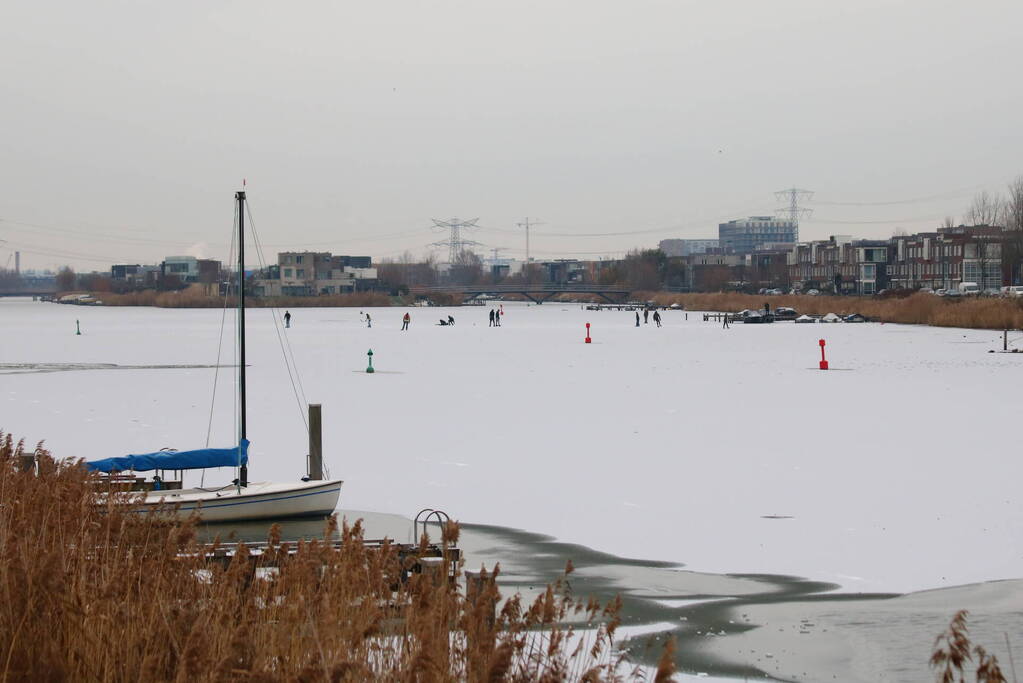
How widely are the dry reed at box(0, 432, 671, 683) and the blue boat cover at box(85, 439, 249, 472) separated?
26.5 feet

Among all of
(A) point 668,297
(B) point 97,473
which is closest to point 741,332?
(B) point 97,473

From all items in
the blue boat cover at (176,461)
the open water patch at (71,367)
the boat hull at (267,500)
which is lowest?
the open water patch at (71,367)

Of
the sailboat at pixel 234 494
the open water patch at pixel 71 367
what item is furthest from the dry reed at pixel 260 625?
the open water patch at pixel 71 367

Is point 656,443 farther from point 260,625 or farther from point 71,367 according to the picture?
point 71,367

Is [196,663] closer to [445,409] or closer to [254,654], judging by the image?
[254,654]

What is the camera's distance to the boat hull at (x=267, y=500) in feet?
54.7

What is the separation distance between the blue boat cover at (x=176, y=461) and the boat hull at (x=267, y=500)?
1.00 meters

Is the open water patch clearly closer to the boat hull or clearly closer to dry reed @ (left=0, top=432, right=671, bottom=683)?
the boat hull

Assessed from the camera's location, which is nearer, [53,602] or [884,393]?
[53,602]

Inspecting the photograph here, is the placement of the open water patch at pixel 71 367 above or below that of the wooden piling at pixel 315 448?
below

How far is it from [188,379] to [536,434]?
2046 centimetres

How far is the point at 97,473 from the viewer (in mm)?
16203

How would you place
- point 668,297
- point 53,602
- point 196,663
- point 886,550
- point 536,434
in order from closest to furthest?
1. point 196,663
2. point 53,602
3. point 886,550
4. point 536,434
5. point 668,297

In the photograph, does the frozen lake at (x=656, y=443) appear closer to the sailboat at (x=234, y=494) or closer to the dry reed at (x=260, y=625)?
the sailboat at (x=234, y=494)
